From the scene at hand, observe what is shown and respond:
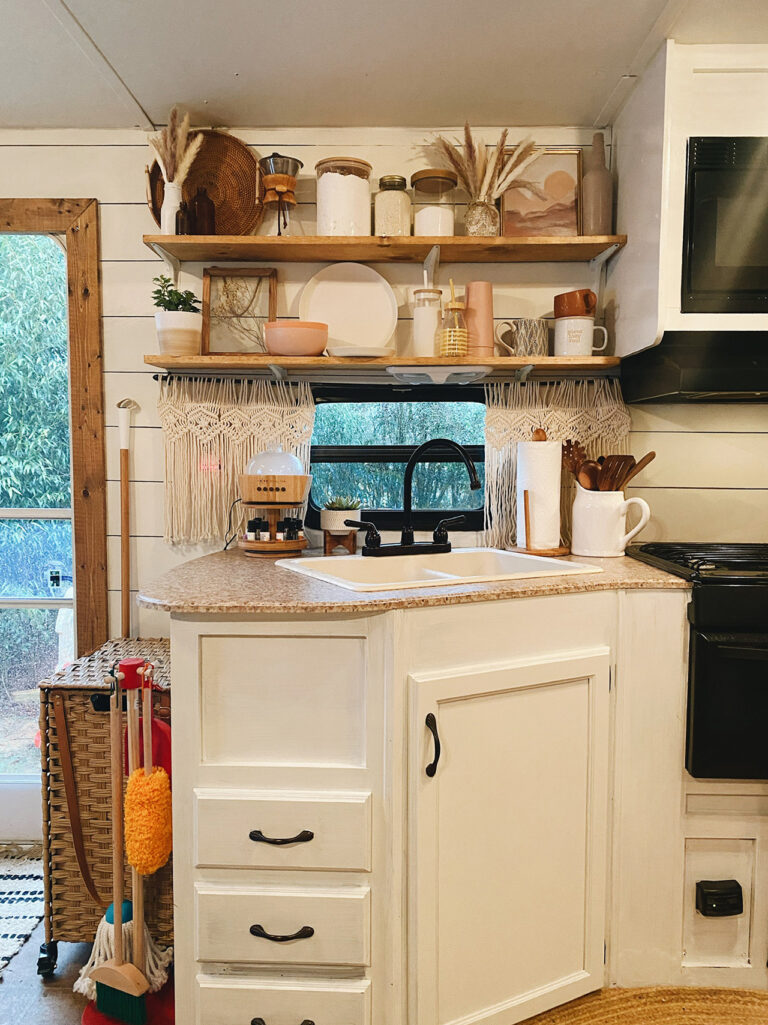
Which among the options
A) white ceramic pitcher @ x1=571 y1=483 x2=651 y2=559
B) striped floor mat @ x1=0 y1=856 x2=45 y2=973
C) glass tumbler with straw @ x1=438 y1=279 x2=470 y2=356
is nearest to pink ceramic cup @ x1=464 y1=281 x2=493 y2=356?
glass tumbler with straw @ x1=438 y1=279 x2=470 y2=356

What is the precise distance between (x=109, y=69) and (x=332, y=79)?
0.61 m

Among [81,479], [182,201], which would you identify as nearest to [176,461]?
[81,479]

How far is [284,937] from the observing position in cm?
150

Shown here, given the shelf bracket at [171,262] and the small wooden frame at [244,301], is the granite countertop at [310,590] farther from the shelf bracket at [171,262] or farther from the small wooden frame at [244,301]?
the shelf bracket at [171,262]

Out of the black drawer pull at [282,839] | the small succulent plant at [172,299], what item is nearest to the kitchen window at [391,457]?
the small succulent plant at [172,299]

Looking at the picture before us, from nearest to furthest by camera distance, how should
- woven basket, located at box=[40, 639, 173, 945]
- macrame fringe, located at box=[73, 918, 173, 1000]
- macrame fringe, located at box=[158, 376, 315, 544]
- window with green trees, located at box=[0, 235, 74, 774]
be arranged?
1. macrame fringe, located at box=[73, 918, 173, 1000]
2. woven basket, located at box=[40, 639, 173, 945]
3. macrame fringe, located at box=[158, 376, 315, 544]
4. window with green trees, located at box=[0, 235, 74, 774]

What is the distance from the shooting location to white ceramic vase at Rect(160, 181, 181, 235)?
2.13 m

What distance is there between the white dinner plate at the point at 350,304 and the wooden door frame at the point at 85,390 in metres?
0.70

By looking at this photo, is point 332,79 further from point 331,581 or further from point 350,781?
point 350,781

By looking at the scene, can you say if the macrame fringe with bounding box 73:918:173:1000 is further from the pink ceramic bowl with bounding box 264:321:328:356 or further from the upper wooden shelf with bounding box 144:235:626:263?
the upper wooden shelf with bounding box 144:235:626:263

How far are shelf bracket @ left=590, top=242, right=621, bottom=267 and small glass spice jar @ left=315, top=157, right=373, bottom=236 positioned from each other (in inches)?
28.8

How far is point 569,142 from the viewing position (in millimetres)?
2303

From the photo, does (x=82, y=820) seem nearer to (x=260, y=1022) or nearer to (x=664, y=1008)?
(x=260, y=1022)

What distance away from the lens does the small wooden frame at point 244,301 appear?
231cm
